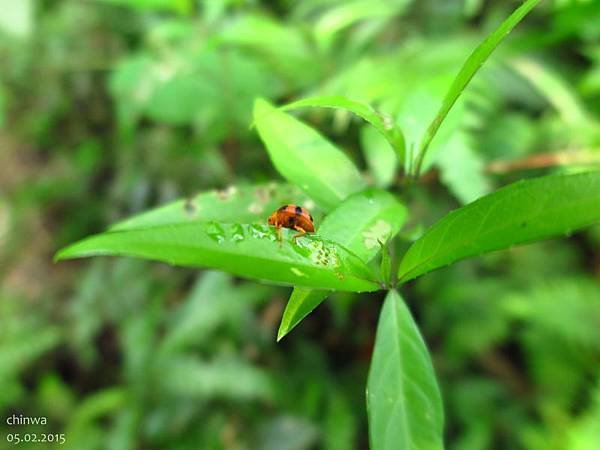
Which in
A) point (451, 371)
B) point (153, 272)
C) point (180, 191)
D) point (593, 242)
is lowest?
point (451, 371)

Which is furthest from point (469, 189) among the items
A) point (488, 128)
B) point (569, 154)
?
point (488, 128)

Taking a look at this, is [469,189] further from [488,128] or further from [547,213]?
[547,213]

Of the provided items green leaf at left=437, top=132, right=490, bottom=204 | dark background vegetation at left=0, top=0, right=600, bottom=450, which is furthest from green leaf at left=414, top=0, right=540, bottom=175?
dark background vegetation at left=0, top=0, right=600, bottom=450

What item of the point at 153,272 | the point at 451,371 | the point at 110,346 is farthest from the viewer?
the point at 110,346

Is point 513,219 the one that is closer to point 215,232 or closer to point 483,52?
point 483,52

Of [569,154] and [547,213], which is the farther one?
[569,154]

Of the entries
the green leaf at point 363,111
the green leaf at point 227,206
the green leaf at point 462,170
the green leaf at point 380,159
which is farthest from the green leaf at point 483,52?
the green leaf at point 462,170

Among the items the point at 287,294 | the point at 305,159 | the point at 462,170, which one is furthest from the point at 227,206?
the point at 287,294

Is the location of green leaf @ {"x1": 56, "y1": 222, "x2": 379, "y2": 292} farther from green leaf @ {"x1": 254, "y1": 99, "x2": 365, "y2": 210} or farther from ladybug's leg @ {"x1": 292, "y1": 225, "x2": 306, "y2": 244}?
green leaf @ {"x1": 254, "y1": 99, "x2": 365, "y2": 210}
